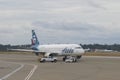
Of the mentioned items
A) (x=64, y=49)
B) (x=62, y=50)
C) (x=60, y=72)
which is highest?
(x=64, y=49)

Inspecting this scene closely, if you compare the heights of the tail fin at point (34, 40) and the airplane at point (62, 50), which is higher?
the tail fin at point (34, 40)

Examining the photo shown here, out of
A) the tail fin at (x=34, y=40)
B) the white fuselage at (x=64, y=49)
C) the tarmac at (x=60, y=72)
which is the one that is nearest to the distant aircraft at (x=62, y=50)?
the white fuselage at (x=64, y=49)

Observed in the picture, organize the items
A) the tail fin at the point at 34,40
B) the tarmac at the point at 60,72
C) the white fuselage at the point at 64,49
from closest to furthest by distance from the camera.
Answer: the tarmac at the point at 60,72 < the white fuselage at the point at 64,49 < the tail fin at the point at 34,40

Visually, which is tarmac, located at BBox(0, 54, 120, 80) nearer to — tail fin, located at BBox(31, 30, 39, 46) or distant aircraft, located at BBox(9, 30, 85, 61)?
distant aircraft, located at BBox(9, 30, 85, 61)

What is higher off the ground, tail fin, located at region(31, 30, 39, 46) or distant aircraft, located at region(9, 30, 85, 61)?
tail fin, located at region(31, 30, 39, 46)

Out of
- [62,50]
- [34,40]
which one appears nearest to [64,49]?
[62,50]

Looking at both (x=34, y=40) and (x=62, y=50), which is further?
(x=34, y=40)

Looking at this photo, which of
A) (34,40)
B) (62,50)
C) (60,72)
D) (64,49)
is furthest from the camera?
(34,40)

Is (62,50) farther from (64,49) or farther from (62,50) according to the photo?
(64,49)

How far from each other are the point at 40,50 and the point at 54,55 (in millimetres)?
7081

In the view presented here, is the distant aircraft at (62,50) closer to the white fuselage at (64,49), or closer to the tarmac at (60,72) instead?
the white fuselage at (64,49)

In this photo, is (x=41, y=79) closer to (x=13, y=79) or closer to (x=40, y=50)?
(x=13, y=79)

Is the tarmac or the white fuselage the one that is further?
the white fuselage

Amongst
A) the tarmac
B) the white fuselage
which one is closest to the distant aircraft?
the white fuselage
